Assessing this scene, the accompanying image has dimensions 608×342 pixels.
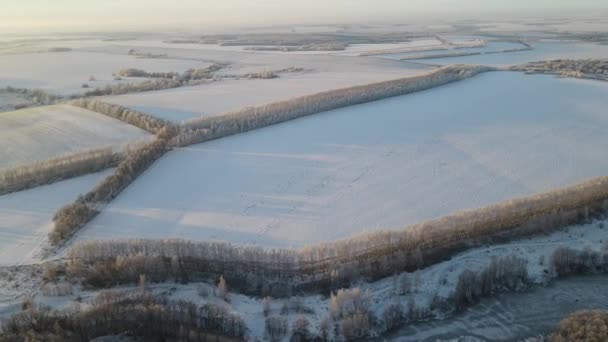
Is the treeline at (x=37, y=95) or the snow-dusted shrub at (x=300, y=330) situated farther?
the treeline at (x=37, y=95)

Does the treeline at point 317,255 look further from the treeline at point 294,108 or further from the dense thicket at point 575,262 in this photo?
the treeline at point 294,108

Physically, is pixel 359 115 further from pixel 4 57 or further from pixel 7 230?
pixel 4 57

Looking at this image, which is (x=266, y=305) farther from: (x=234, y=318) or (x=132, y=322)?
(x=132, y=322)

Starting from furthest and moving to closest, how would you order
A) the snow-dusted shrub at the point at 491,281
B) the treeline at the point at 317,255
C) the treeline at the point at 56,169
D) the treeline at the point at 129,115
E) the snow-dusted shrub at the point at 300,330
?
the treeline at the point at 129,115 → the treeline at the point at 56,169 → the treeline at the point at 317,255 → the snow-dusted shrub at the point at 491,281 → the snow-dusted shrub at the point at 300,330

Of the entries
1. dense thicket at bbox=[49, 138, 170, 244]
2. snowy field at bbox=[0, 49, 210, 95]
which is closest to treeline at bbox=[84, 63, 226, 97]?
snowy field at bbox=[0, 49, 210, 95]

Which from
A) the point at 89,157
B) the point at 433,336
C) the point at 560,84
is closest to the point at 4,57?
the point at 89,157

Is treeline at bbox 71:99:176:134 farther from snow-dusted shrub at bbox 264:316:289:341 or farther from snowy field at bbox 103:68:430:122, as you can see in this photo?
snow-dusted shrub at bbox 264:316:289:341

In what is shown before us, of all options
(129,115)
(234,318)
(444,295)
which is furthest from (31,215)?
(444,295)

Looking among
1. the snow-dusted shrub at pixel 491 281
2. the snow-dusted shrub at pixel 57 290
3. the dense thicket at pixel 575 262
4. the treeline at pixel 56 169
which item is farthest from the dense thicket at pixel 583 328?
the treeline at pixel 56 169
